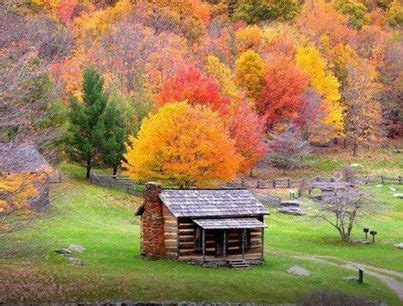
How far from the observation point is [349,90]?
10200 centimetres

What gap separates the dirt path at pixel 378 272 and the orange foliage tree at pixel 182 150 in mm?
13527

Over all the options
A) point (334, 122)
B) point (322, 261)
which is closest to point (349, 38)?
point (334, 122)

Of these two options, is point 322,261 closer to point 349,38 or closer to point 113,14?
point 113,14

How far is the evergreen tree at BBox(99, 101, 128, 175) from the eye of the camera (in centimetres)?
6981

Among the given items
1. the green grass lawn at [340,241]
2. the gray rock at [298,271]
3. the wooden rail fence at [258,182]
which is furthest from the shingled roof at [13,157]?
the wooden rail fence at [258,182]

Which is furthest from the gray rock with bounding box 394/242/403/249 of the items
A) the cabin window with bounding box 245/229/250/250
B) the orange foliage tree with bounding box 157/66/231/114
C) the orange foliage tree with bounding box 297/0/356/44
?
the orange foliage tree with bounding box 297/0/356/44

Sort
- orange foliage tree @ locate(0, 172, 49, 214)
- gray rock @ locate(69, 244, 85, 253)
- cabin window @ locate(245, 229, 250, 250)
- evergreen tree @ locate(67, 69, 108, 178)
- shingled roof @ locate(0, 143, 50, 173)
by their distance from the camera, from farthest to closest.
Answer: evergreen tree @ locate(67, 69, 108, 178)
cabin window @ locate(245, 229, 250, 250)
gray rock @ locate(69, 244, 85, 253)
orange foliage tree @ locate(0, 172, 49, 214)
shingled roof @ locate(0, 143, 50, 173)

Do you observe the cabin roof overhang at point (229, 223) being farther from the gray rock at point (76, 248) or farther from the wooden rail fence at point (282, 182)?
the wooden rail fence at point (282, 182)

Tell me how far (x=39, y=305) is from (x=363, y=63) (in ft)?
265

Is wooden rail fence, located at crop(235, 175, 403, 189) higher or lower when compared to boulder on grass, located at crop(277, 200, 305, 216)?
higher

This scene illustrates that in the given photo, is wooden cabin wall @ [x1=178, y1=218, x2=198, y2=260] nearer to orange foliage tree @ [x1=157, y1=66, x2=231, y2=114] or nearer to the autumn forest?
the autumn forest

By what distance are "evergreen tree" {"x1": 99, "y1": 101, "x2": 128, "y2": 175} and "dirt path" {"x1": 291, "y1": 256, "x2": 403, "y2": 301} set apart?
25504 millimetres

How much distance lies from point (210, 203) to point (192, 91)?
27.1 meters

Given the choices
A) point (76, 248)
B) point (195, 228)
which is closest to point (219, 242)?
point (195, 228)
